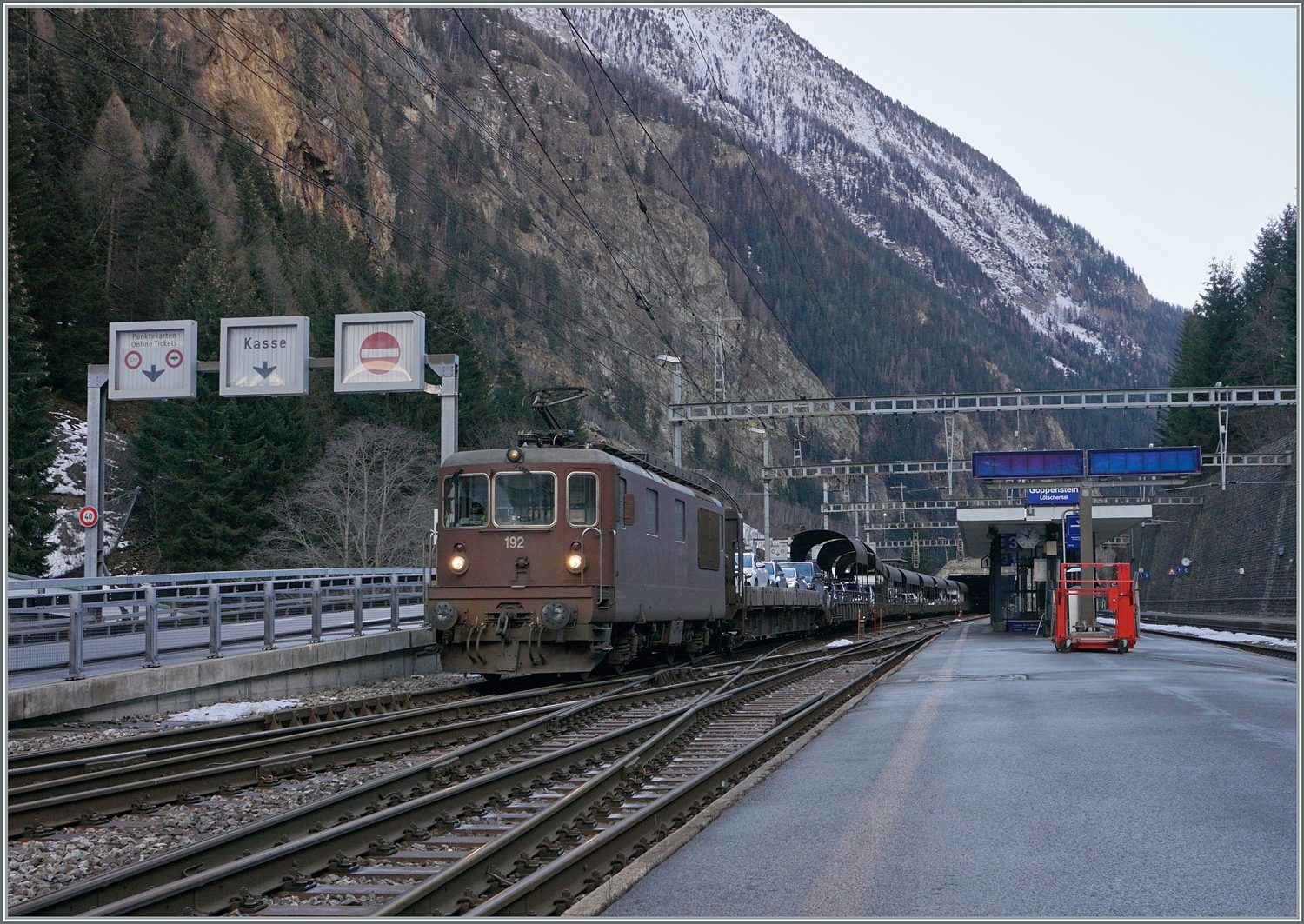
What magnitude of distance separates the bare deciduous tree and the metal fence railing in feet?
77.1

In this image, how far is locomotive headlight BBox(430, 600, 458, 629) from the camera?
15.8 m

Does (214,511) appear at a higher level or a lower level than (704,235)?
lower

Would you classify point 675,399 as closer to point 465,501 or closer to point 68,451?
point 465,501

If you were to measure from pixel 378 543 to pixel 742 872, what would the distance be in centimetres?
3798

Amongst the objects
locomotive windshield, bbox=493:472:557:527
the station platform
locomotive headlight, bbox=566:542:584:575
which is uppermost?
locomotive windshield, bbox=493:472:557:527

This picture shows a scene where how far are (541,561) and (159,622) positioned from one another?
4.83 m

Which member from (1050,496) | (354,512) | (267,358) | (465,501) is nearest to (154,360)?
(267,358)

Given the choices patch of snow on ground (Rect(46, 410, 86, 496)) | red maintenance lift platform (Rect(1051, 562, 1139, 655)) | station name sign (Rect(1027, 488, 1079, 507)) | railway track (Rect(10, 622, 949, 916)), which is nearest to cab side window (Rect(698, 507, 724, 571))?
red maintenance lift platform (Rect(1051, 562, 1139, 655))

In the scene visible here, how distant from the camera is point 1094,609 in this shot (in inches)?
917

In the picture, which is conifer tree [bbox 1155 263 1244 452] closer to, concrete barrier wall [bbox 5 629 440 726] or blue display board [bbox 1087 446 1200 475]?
blue display board [bbox 1087 446 1200 475]

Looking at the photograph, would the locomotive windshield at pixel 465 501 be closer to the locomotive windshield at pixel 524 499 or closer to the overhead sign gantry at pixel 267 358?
the locomotive windshield at pixel 524 499

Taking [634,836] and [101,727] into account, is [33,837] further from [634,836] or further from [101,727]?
[101,727]

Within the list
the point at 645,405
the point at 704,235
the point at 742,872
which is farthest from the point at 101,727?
the point at 704,235

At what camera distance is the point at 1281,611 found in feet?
152
